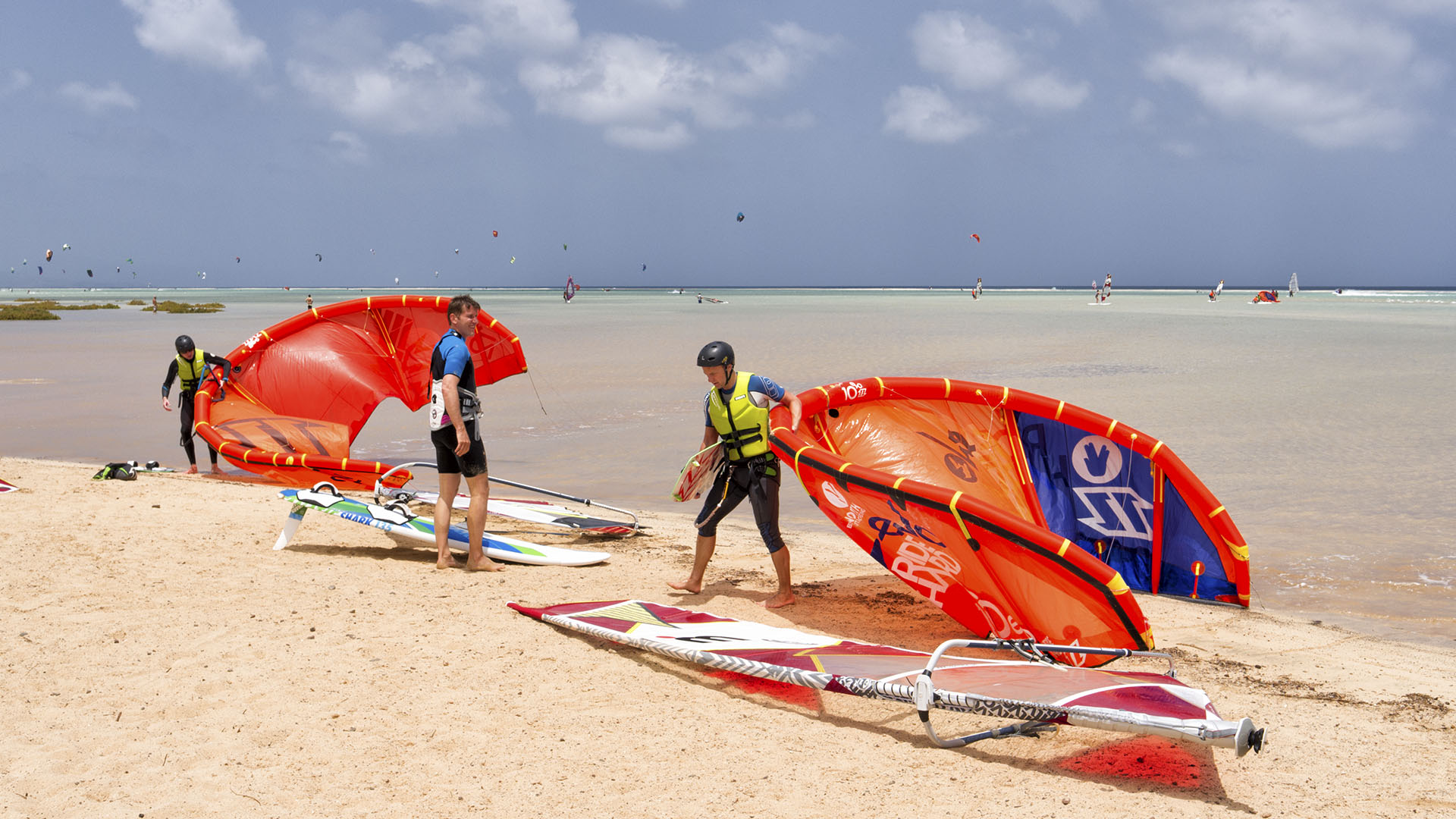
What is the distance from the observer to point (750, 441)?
18.8ft

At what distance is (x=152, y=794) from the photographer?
135 inches

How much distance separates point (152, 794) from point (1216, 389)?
16.4 m

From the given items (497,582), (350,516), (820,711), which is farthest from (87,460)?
(820,711)

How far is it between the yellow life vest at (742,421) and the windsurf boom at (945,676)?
0.99m

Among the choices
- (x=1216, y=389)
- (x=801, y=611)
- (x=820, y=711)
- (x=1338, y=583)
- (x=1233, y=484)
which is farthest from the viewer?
(x=1216, y=389)

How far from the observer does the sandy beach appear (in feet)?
11.4

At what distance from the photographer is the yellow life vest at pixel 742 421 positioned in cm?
570

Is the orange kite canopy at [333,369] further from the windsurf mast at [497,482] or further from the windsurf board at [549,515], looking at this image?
the windsurf board at [549,515]

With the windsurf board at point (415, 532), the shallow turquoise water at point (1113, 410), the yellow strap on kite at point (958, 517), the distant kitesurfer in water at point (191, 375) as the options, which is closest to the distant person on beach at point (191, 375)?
the distant kitesurfer in water at point (191, 375)

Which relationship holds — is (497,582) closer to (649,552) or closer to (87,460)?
(649,552)

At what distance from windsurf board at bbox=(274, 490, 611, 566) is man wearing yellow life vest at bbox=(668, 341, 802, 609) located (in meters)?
1.31

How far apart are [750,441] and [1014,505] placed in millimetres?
2060

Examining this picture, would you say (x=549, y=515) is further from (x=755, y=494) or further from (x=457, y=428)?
(x=755, y=494)

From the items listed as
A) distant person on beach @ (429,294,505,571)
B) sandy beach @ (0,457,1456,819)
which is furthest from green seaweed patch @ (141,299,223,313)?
distant person on beach @ (429,294,505,571)
